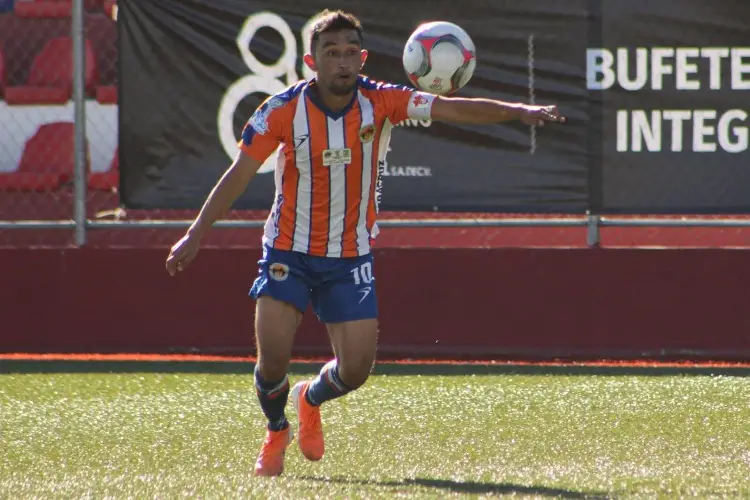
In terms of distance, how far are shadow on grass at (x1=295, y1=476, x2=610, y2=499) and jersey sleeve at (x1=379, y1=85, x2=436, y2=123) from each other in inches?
60.8

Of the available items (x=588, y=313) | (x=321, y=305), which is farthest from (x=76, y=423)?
(x=588, y=313)

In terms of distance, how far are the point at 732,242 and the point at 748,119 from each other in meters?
2.52

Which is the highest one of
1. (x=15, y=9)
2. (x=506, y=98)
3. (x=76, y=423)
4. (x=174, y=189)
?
(x=15, y=9)

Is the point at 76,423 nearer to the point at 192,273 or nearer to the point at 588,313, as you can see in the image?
the point at 192,273

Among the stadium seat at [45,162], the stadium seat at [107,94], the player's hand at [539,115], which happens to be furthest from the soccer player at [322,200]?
the stadium seat at [107,94]

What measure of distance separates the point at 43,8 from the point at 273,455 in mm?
10512

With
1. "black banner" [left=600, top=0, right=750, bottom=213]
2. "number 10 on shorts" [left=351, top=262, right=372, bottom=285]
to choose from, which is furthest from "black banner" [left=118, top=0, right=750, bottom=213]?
"number 10 on shorts" [left=351, top=262, right=372, bottom=285]

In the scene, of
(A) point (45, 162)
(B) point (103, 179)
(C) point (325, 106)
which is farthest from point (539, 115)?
(A) point (45, 162)

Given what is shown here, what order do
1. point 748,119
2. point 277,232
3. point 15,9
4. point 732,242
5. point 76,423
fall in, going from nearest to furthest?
point 277,232 → point 76,423 → point 748,119 → point 732,242 → point 15,9

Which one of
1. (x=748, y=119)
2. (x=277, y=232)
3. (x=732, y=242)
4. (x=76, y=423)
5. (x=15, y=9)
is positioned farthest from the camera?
(x=15, y=9)

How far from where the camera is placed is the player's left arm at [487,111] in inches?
212

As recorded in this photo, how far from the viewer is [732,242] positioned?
11.8 metres

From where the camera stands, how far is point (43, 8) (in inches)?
602

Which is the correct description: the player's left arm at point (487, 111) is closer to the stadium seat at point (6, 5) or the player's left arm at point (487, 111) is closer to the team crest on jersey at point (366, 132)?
the team crest on jersey at point (366, 132)
